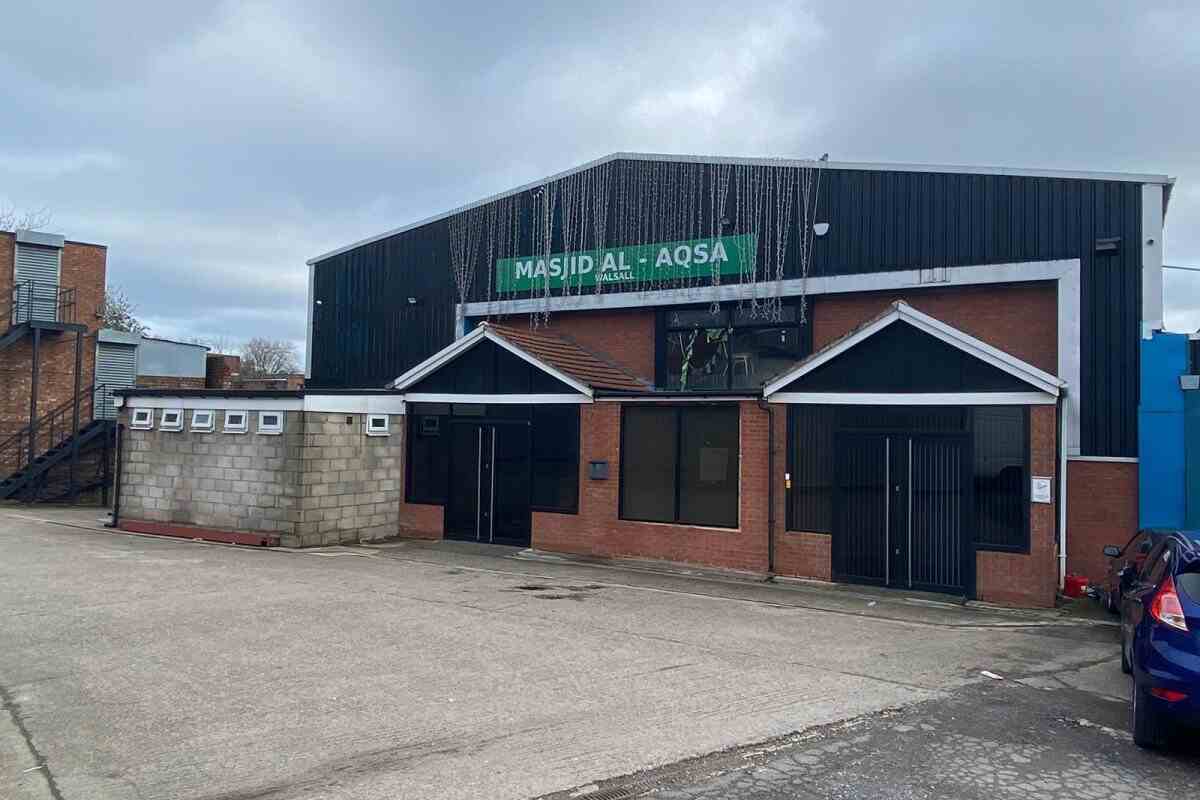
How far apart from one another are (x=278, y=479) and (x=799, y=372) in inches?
394

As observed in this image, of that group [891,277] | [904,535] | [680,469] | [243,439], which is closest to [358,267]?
[243,439]

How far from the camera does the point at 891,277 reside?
50.5ft

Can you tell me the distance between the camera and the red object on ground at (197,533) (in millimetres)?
16844

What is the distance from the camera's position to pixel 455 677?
7.69 m

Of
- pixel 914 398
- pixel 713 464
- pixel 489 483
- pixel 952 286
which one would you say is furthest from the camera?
pixel 489 483

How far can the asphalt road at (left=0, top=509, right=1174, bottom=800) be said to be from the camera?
18.2 feet

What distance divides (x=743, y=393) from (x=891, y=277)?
3.57m

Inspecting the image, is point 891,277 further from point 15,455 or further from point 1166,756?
point 15,455

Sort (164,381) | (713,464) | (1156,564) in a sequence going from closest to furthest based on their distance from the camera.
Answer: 1. (1156,564)
2. (713,464)
3. (164,381)

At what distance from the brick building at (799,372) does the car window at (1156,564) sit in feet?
12.6

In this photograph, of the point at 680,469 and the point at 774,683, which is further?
the point at 680,469

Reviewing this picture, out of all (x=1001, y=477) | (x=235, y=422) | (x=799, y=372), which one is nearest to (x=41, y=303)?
(x=235, y=422)

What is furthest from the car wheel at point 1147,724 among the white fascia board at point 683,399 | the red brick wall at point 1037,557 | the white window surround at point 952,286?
the white fascia board at point 683,399

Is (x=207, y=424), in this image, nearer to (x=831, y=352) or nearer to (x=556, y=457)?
(x=556, y=457)
